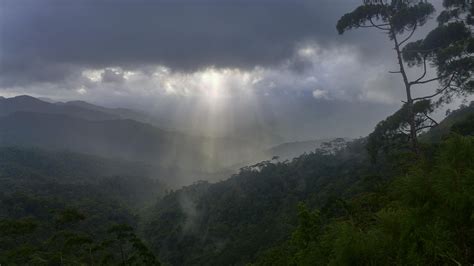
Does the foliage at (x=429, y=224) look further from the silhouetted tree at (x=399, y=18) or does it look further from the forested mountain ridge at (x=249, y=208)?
the forested mountain ridge at (x=249, y=208)

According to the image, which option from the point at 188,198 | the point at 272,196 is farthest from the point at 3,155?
the point at 272,196

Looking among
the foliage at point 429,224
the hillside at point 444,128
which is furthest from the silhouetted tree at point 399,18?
the hillside at point 444,128

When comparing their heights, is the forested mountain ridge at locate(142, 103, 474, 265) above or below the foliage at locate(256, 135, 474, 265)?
below

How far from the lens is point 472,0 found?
15.5m

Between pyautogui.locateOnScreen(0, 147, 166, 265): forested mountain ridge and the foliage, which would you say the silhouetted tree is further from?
pyautogui.locateOnScreen(0, 147, 166, 265): forested mountain ridge

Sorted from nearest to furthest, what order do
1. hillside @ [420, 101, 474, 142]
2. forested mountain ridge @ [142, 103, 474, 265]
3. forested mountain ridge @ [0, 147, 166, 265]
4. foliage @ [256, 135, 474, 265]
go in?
foliage @ [256, 135, 474, 265], forested mountain ridge @ [0, 147, 166, 265], hillside @ [420, 101, 474, 142], forested mountain ridge @ [142, 103, 474, 265]

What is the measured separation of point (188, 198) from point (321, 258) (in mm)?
114802

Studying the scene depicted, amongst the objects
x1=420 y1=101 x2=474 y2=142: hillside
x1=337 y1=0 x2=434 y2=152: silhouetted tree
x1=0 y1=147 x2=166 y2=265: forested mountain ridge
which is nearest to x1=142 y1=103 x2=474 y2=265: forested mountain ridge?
x1=420 y1=101 x2=474 y2=142: hillside

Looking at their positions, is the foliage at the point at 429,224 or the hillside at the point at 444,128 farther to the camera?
the hillside at the point at 444,128

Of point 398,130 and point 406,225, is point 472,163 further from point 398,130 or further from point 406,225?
point 398,130

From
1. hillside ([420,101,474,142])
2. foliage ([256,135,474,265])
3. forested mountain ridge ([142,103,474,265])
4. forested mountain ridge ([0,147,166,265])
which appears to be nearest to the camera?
foliage ([256,135,474,265])

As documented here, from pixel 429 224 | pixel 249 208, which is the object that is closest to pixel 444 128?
pixel 249 208

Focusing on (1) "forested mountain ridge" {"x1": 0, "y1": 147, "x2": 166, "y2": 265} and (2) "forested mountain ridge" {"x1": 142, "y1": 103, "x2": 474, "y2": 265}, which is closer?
(1) "forested mountain ridge" {"x1": 0, "y1": 147, "x2": 166, "y2": 265}

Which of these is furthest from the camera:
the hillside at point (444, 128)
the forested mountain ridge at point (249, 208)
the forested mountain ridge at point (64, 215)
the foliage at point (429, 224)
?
the forested mountain ridge at point (249, 208)
